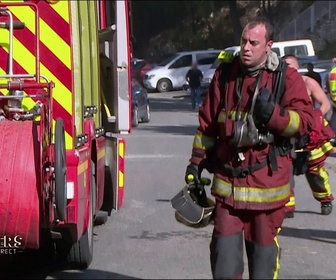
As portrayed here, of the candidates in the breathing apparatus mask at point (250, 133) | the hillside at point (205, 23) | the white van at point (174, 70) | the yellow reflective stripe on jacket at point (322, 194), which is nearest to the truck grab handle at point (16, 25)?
the breathing apparatus mask at point (250, 133)

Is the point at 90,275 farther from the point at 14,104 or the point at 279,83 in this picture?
the point at 279,83

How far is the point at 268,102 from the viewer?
5625 millimetres

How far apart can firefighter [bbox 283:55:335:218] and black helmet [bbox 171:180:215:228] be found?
10.8 feet

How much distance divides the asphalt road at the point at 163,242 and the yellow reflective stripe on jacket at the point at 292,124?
2397mm

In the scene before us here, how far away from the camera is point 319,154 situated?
10.3m

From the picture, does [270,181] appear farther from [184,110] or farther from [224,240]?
[184,110]

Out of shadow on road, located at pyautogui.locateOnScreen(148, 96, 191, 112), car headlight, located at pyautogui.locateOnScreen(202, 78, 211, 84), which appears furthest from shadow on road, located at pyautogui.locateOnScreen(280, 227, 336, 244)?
car headlight, located at pyautogui.locateOnScreen(202, 78, 211, 84)

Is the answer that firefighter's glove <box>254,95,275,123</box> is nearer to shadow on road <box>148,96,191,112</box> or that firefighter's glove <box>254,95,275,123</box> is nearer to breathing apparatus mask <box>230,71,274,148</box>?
breathing apparatus mask <box>230,71,274,148</box>

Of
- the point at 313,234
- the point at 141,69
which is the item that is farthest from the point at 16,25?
the point at 141,69

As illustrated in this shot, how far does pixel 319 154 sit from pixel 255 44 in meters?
4.73

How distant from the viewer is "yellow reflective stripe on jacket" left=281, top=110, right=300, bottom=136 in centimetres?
571

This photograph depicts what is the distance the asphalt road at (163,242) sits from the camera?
318 inches

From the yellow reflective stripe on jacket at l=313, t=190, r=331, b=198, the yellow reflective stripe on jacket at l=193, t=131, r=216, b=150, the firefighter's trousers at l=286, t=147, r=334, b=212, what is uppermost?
the yellow reflective stripe on jacket at l=193, t=131, r=216, b=150

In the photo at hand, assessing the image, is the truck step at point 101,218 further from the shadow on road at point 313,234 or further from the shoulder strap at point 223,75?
the shoulder strap at point 223,75
